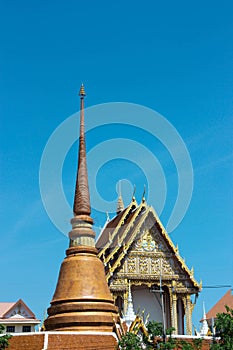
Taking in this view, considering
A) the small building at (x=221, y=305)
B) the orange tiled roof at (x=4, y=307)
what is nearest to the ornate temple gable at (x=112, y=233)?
the orange tiled roof at (x=4, y=307)

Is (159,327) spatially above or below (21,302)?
below

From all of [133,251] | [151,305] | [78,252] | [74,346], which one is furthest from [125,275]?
[74,346]

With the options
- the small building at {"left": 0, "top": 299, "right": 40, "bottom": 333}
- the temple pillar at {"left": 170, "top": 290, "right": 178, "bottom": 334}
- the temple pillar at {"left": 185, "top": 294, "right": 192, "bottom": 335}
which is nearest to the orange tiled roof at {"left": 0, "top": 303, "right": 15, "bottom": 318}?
the small building at {"left": 0, "top": 299, "right": 40, "bottom": 333}

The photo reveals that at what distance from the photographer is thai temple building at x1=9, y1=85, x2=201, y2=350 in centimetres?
2138

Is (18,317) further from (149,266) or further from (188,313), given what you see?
(188,313)

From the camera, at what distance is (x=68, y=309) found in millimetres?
22562

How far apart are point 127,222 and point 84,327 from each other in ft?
31.6

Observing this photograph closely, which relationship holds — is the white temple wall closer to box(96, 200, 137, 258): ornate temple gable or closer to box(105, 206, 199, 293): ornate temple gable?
box(105, 206, 199, 293): ornate temple gable

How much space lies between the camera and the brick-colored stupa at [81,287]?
73.3ft

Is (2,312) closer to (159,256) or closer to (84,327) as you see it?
(159,256)

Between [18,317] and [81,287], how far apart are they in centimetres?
1580

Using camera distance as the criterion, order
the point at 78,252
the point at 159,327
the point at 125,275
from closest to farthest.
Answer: the point at 159,327
the point at 78,252
the point at 125,275

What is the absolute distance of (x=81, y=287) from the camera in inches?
908

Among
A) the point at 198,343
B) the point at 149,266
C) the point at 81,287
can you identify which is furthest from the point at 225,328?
the point at 149,266
